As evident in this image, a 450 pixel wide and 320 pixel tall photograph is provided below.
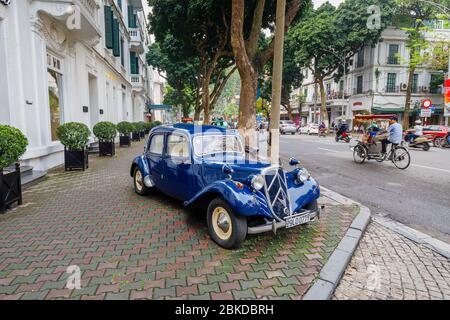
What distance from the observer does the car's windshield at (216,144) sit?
4805 millimetres

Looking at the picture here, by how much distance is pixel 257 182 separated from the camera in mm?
3752

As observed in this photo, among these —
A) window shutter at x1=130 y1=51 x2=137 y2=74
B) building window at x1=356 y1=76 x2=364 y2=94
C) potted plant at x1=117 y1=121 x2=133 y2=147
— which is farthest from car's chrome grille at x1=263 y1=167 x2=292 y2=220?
building window at x1=356 y1=76 x2=364 y2=94

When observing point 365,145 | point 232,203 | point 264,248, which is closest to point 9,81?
point 232,203

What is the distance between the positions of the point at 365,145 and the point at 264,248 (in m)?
8.80

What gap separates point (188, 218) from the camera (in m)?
4.90

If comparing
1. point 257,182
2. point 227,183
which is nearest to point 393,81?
point 257,182

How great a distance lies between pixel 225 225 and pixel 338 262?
56.7 inches

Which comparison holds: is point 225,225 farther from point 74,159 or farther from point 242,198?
point 74,159

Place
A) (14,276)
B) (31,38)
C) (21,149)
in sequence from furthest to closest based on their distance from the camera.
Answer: (31,38)
(21,149)
(14,276)

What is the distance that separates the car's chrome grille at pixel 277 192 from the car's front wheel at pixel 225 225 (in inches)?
19.2

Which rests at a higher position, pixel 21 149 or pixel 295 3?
pixel 295 3

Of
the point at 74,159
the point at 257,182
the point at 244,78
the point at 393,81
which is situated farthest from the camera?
the point at 393,81

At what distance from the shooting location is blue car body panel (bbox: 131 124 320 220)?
3.64 metres

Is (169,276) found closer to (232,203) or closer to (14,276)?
(232,203)
